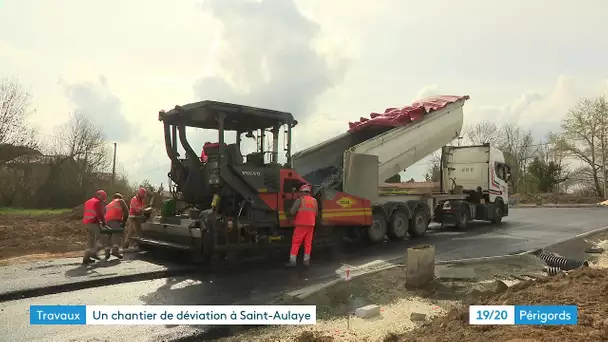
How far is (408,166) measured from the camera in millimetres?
12578

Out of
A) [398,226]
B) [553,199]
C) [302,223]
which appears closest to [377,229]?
[398,226]

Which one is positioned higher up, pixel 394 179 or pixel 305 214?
pixel 394 179

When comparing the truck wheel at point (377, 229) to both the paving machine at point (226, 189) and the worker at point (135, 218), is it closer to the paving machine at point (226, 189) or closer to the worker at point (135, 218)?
A: the paving machine at point (226, 189)

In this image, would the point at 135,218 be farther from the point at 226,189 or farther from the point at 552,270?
the point at 552,270

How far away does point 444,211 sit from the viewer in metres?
14.2

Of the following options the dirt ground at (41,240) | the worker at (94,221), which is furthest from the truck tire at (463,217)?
the dirt ground at (41,240)

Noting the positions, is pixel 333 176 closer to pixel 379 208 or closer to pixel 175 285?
pixel 379 208

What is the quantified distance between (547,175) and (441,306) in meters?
42.4

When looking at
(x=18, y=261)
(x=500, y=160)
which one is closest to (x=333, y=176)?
(x=18, y=261)

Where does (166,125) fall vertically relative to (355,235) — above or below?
above

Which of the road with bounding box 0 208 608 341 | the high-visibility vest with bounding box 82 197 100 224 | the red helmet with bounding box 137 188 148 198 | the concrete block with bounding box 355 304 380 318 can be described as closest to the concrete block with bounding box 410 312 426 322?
the concrete block with bounding box 355 304 380 318

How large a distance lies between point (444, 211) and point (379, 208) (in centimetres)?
398

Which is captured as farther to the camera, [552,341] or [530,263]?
[530,263]

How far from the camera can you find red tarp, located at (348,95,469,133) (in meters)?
12.0
